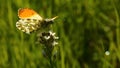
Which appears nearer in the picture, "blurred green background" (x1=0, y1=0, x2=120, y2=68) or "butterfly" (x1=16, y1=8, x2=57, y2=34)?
"butterfly" (x1=16, y1=8, x2=57, y2=34)

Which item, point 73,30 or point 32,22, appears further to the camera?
point 73,30

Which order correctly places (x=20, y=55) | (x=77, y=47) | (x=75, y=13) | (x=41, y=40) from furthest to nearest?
(x=75, y=13) < (x=77, y=47) < (x=20, y=55) < (x=41, y=40)

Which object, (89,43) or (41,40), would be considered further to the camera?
(89,43)

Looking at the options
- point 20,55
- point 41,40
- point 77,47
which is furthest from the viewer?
point 77,47

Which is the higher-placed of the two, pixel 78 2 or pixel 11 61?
pixel 78 2

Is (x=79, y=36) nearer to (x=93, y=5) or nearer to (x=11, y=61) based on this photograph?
(x=93, y=5)

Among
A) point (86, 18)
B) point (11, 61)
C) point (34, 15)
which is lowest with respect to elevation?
point (11, 61)

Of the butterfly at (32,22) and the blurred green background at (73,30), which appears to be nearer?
the butterfly at (32,22)

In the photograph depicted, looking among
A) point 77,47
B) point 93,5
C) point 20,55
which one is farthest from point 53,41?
point 93,5
